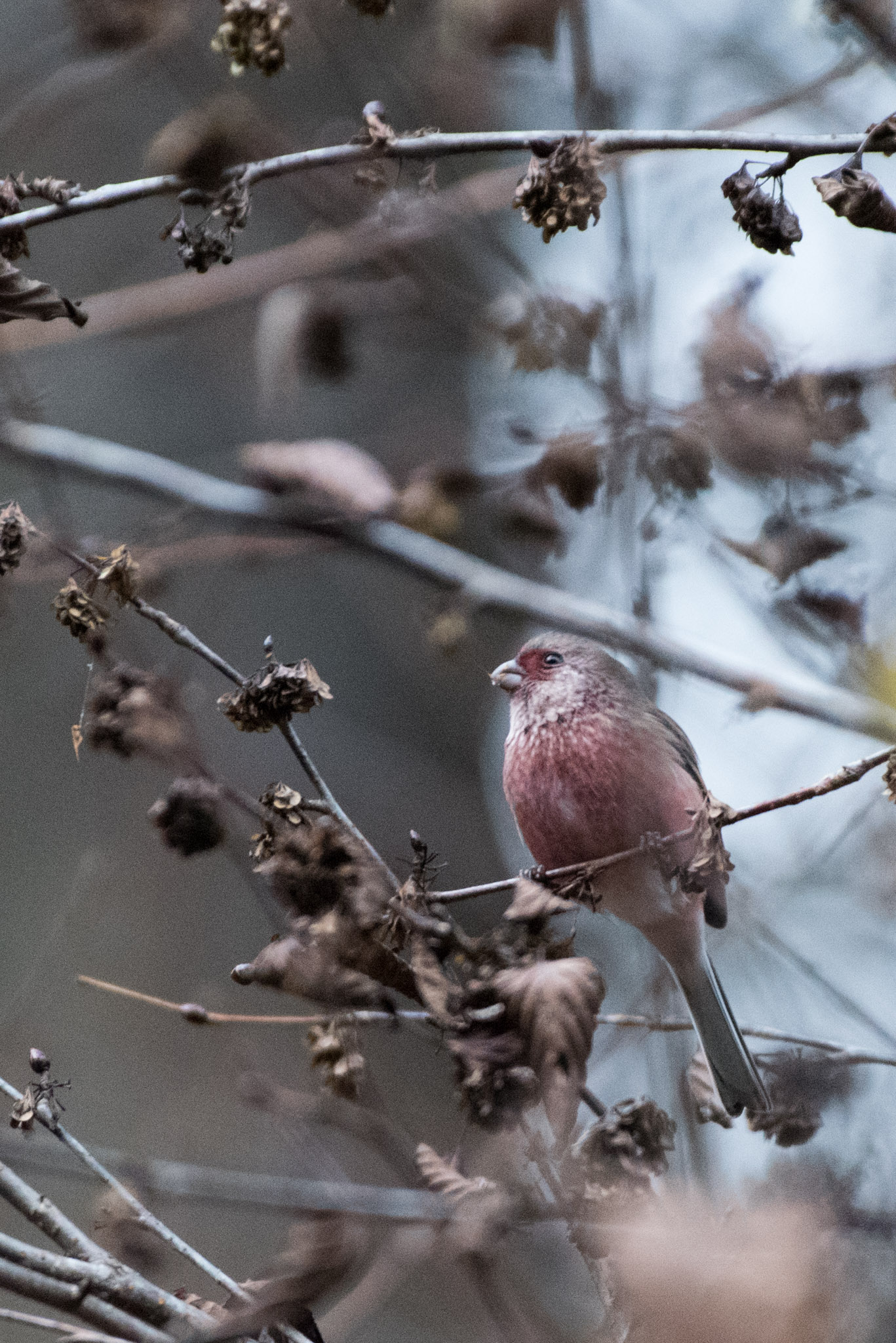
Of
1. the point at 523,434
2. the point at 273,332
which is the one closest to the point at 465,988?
the point at 523,434

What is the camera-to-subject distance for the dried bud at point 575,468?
231 cm

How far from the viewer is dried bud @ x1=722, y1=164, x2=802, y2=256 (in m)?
1.45

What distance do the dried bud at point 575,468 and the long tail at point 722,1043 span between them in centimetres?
95

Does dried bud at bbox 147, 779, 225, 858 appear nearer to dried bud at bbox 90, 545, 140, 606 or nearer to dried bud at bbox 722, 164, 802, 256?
dried bud at bbox 90, 545, 140, 606

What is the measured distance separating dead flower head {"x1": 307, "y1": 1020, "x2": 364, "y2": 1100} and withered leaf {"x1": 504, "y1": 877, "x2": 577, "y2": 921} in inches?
9.0

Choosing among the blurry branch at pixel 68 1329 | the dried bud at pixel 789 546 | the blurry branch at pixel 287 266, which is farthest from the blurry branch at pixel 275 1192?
the blurry branch at pixel 287 266

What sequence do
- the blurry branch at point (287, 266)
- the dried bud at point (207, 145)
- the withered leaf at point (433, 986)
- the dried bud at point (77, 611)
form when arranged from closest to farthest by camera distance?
the withered leaf at point (433, 986), the dried bud at point (77, 611), the dried bud at point (207, 145), the blurry branch at point (287, 266)

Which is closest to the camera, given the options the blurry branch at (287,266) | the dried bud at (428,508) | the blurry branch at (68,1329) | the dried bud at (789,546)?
the blurry branch at (68,1329)

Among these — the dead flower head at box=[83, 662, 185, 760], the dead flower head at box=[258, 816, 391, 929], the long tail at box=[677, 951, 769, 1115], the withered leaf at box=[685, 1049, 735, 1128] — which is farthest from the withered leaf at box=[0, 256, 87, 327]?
the long tail at box=[677, 951, 769, 1115]

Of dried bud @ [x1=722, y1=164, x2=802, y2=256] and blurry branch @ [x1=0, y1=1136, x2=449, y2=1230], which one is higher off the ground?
dried bud @ [x1=722, y1=164, x2=802, y2=256]

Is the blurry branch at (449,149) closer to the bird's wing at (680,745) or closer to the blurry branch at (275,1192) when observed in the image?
the bird's wing at (680,745)

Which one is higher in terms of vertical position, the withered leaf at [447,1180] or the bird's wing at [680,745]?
the bird's wing at [680,745]

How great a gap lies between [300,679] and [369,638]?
3.81 metres

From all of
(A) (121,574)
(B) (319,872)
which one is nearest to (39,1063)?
(B) (319,872)
